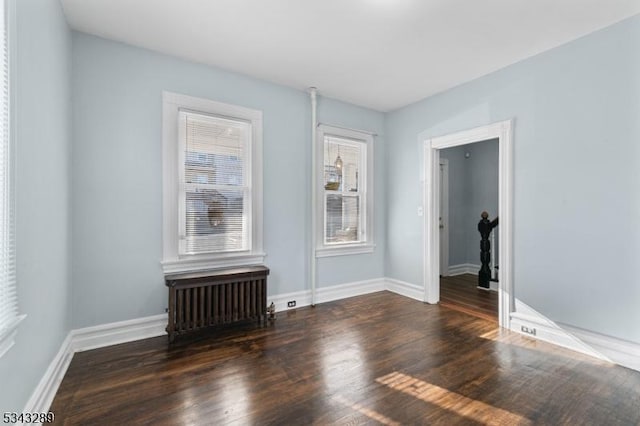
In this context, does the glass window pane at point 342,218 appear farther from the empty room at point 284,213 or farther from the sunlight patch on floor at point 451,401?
the sunlight patch on floor at point 451,401

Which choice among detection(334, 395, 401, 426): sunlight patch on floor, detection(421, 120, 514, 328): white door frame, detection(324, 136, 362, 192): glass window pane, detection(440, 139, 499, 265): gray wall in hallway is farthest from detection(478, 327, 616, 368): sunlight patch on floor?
detection(440, 139, 499, 265): gray wall in hallway

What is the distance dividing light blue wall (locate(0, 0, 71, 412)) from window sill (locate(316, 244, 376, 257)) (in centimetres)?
273

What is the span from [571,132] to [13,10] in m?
4.08

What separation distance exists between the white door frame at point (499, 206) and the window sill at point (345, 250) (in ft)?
2.84

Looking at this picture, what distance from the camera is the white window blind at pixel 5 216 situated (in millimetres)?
1355

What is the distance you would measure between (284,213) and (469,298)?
2951 millimetres

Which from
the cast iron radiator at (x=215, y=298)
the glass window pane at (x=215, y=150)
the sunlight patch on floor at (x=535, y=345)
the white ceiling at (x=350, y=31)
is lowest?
the sunlight patch on floor at (x=535, y=345)

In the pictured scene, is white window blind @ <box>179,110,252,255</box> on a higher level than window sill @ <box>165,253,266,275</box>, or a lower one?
higher

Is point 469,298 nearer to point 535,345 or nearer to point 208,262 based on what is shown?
point 535,345

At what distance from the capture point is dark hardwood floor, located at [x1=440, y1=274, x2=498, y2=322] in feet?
12.5

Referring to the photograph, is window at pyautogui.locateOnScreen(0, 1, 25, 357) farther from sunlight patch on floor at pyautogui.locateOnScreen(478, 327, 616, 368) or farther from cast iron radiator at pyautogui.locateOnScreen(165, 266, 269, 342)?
sunlight patch on floor at pyautogui.locateOnScreen(478, 327, 616, 368)

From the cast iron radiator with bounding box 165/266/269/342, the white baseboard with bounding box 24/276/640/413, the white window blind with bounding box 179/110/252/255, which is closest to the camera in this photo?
the white baseboard with bounding box 24/276/640/413

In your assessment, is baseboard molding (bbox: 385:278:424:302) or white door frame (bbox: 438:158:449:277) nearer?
baseboard molding (bbox: 385:278:424:302)

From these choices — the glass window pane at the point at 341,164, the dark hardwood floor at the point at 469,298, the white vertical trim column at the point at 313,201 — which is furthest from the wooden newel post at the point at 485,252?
the white vertical trim column at the point at 313,201
